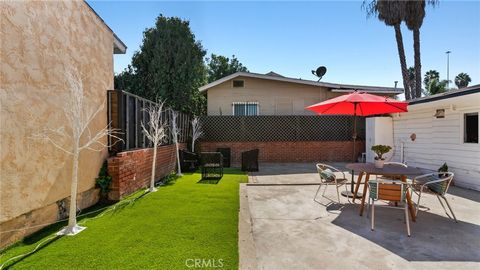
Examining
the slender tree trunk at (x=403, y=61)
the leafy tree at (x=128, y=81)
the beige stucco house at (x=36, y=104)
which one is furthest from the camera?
the leafy tree at (x=128, y=81)

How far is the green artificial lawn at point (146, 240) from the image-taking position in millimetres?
3038

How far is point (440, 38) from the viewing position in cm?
1101

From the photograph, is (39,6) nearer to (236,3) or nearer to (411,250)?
(236,3)

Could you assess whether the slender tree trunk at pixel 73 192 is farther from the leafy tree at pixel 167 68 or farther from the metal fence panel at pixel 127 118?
the leafy tree at pixel 167 68

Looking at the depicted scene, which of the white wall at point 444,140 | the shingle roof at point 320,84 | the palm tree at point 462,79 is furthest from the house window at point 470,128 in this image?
the palm tree at point 462,79

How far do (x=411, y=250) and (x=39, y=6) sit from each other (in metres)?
6.43

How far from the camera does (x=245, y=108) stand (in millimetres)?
15766

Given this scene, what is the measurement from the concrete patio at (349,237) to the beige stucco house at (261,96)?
10.0 m

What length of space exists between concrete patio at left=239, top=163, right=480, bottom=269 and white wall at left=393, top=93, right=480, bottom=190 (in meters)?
1.77

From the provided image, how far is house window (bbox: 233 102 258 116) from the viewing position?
51.6 ft

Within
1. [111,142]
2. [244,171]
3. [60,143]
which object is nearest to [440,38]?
[244,171]
